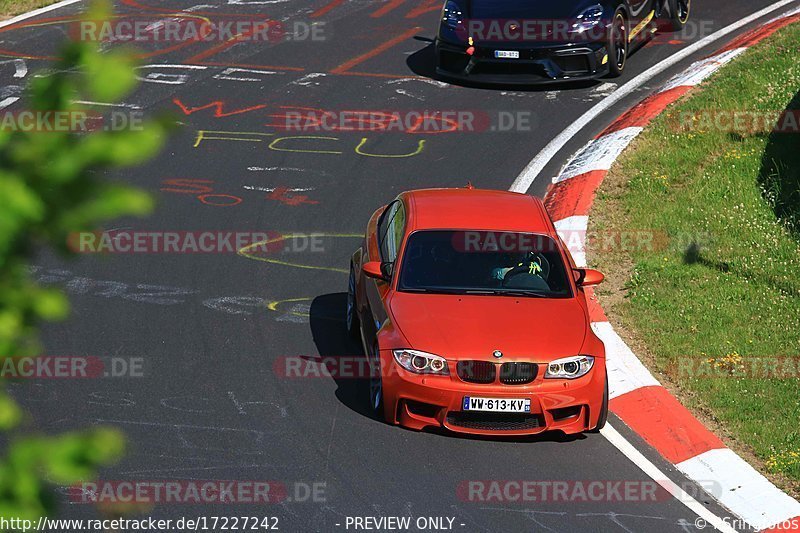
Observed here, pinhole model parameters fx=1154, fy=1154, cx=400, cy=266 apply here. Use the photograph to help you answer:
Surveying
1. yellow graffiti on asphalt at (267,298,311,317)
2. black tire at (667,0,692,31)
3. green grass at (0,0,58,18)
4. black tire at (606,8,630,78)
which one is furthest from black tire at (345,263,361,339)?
green grass at (0,0,58,18)

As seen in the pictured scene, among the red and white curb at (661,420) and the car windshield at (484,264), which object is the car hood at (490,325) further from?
the red and white curb at (661,420)

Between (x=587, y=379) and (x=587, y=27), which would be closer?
(x=587, y=379)

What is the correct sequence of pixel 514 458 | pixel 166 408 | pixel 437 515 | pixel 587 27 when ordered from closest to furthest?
1. pixel 437 515
2. pixel 514 458
3. pixel 166 408
4. pixel 587 27

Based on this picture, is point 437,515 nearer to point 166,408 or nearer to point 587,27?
point 166,408

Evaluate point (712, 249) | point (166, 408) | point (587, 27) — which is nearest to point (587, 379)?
point (166, 408)

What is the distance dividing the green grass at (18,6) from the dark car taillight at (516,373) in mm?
14839

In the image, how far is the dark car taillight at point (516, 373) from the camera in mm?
8055

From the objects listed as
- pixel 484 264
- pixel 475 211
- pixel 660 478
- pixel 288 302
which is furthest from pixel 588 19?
pixel 660 478

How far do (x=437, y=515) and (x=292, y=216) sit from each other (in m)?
5.99

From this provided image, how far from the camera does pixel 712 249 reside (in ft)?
37.8

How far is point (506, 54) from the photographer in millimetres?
15750

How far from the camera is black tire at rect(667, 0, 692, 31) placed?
59.8ft

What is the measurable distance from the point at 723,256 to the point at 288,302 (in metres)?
4.32

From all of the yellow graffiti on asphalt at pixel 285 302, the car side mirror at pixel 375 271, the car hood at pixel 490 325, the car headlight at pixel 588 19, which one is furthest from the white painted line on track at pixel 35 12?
the car hood at pixel 490 325
